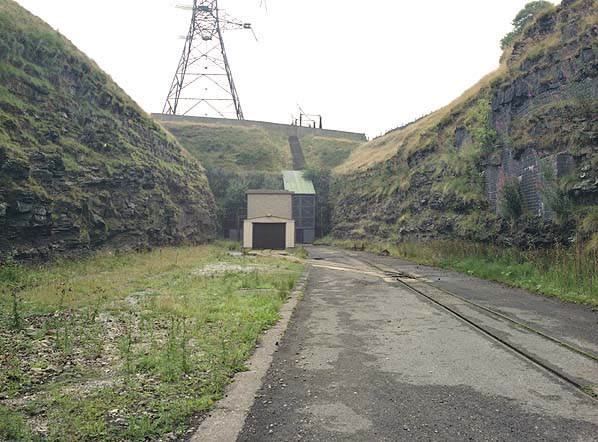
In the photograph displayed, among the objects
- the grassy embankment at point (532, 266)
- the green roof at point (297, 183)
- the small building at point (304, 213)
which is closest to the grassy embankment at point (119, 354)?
the grassy embankment at point (532, 266)

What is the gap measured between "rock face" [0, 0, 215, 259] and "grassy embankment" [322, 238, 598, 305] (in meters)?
15.1

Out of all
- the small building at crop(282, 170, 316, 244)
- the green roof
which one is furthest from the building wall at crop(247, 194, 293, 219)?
the green roof

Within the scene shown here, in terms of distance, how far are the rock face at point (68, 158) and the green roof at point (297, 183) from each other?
1922 centimetres

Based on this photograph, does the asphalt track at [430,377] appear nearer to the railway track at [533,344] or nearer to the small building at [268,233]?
the railway track at [533,344]

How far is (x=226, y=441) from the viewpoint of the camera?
3350mm

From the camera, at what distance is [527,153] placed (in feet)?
53.1

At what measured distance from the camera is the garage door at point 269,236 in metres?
36.9

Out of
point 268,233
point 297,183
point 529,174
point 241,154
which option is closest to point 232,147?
point 241,154

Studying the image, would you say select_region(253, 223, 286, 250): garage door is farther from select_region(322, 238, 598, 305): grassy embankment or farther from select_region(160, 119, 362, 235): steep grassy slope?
select_region(322, 238, 598, 305): grassy embankment

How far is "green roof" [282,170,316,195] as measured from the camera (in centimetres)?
4741

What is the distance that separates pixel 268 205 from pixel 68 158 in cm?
2577

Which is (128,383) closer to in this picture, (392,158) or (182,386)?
(182,386)

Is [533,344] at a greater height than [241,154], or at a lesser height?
lesser

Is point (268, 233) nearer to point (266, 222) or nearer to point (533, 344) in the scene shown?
point (266, 222)
